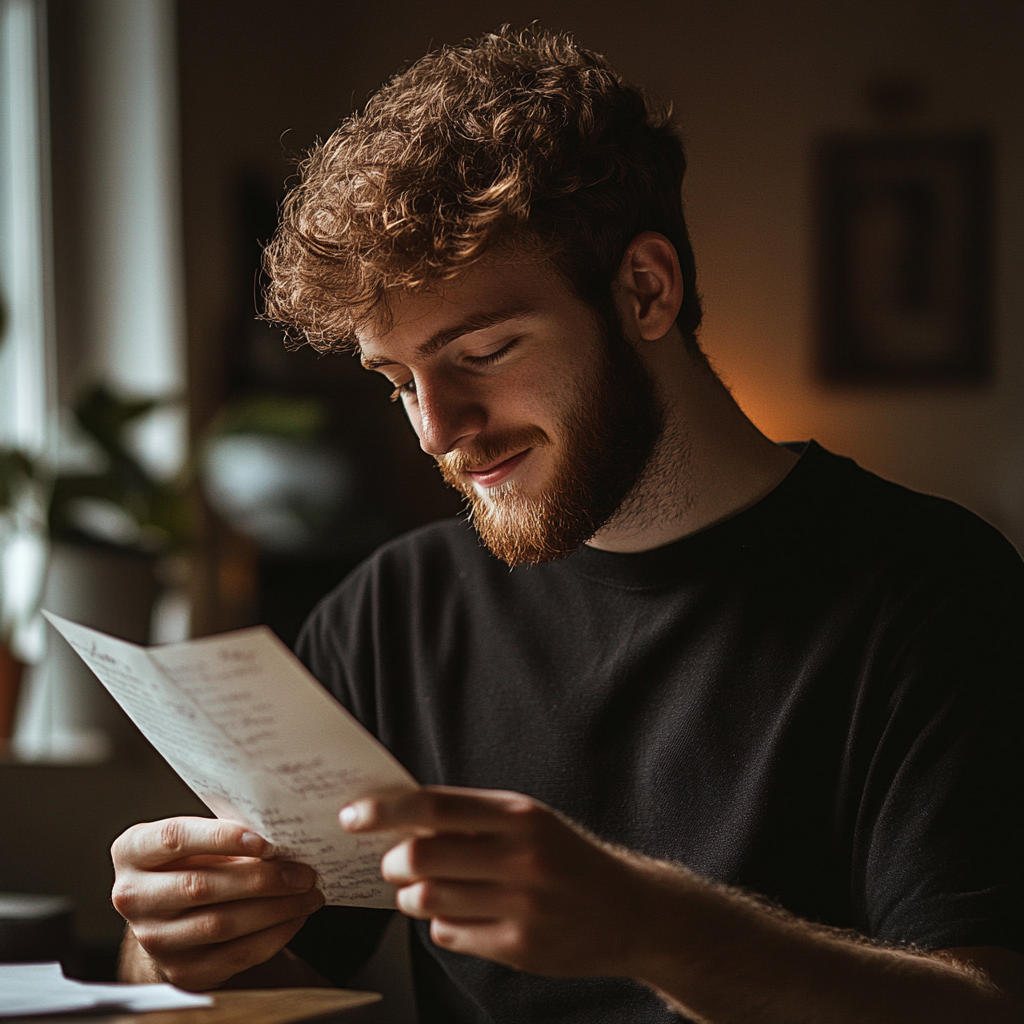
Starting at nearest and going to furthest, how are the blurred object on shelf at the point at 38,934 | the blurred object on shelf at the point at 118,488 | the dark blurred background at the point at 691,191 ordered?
the blurred object on shelf at the point at 38,934
the blurred object on shelf at the point at 118,488
the dark blurred background at the point at 691,191

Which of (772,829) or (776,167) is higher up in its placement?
(776,167)

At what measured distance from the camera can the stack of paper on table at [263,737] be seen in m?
0.52

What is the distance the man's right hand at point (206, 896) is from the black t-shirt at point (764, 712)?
0.25 m

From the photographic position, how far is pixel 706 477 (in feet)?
3.11

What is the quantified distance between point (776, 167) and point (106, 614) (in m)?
1.76

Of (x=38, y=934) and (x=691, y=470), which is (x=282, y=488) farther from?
(x=691, y=470)

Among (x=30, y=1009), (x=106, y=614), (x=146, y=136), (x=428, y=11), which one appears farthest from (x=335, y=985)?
(x=428, y=11)

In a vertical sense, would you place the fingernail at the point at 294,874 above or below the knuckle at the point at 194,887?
above

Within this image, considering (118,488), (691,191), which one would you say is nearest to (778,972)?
(118,488)

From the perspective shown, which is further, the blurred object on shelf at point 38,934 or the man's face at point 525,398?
the blurred object on shelf at point 38,934

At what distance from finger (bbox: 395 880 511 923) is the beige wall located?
6.61 ft

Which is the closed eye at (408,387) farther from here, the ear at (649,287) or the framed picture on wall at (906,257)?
the framed picture on wall at (906,257)

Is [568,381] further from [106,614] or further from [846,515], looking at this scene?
[106,614]

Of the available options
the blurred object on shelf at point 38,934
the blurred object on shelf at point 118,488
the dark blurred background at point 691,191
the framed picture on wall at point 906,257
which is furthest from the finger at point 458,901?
the framed picture on wall at point 906,257
